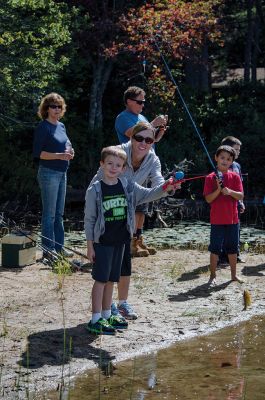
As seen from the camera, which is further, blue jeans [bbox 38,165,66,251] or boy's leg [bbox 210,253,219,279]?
blue jeans [bbox 38,165,66,251]

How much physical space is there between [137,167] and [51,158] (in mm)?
2100

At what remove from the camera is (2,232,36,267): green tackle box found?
9.42 metres

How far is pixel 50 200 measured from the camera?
378 inches

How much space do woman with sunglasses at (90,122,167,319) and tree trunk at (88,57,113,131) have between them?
11008 millimetres

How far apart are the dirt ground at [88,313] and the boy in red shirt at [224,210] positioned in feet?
0.92

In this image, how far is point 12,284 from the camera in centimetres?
866

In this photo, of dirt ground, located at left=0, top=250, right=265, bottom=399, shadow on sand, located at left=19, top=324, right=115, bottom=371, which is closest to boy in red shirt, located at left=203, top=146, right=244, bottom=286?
dirt ground, located at left=0, top=250, right=265, bottom=399

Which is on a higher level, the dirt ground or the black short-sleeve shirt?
the black short-sleeve shirt

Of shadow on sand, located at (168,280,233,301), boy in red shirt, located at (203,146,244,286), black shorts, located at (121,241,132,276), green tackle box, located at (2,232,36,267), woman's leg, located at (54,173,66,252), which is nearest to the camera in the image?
black shorts, located at (121,241,132,276)

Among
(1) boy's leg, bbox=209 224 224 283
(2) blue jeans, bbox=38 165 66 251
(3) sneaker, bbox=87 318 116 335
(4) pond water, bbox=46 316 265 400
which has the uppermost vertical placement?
Answer: (2) blue jeans, bbox=38 165 66 251

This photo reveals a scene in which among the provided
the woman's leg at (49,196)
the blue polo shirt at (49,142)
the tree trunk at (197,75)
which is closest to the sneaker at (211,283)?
the woman's leg at (49,196)

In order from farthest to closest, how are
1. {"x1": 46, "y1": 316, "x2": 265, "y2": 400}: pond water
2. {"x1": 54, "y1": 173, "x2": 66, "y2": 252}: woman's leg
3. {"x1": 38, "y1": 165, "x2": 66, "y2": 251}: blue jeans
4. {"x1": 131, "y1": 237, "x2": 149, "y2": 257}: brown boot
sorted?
1. {"x1": 131, "y1": 237, "x2": 149, "y2": 257}: brown boot
2. {"x1": 54, "y1": 173, "x2": 66, "y2": 252}: woman's leg
3. {"x1": 38, "y1": 165, "x2": 66, "y2": 251}: blue jeans
4. {"x1": 46, "y1": 316, "x2": 265, "y2": 400}: pond water

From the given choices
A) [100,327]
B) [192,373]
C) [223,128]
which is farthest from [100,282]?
[223,128]

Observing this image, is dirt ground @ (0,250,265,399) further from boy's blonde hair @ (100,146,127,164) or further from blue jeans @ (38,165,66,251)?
boy's blonde hair @ (100,146,127,164)
